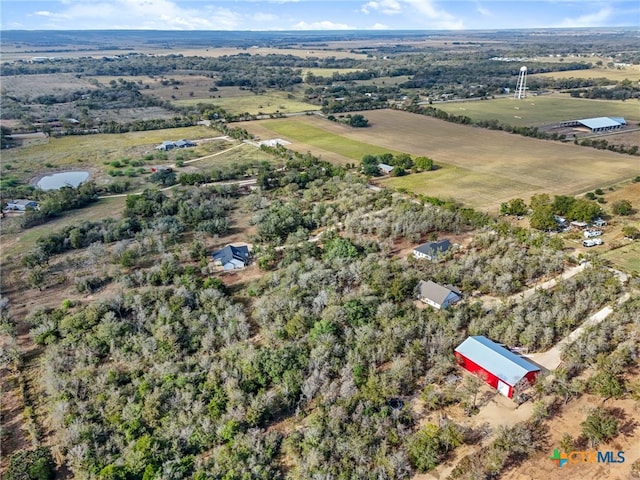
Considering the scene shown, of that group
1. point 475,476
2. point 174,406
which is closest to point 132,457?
point 174,406

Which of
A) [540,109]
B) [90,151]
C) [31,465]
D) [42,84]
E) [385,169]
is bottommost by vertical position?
[31,465]

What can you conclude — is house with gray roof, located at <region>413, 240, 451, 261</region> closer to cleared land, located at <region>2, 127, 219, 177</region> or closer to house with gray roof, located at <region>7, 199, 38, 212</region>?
house with gray roof, located at <region>7, 199, 38, 212</region>

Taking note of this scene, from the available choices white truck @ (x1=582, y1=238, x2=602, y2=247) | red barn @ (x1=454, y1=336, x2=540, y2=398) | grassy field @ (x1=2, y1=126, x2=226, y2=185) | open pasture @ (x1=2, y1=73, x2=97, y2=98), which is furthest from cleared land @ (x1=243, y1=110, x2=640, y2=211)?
open pasture @ (x1=2, y1=73, x2=97, y2=98)

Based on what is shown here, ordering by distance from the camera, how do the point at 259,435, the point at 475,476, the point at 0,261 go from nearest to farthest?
the point at 475,476, the point at 259,435, the point at 0,261

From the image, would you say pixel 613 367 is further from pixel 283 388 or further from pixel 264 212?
pixel 264 212

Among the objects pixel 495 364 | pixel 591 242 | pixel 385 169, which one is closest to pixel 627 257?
pixel 591 242

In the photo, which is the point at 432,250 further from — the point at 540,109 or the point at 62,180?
the point at 540,109
